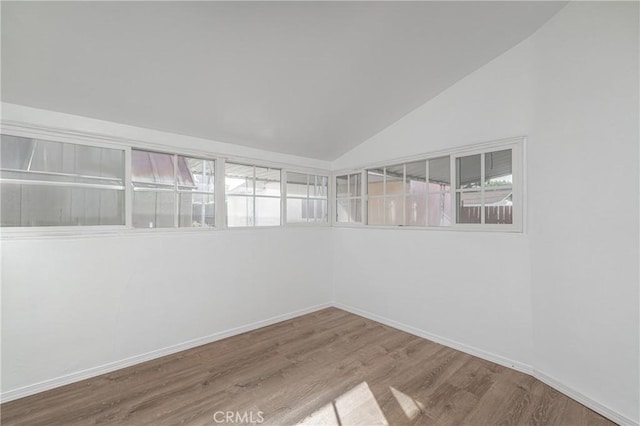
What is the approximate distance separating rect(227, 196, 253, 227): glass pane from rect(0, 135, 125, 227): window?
1040 mm

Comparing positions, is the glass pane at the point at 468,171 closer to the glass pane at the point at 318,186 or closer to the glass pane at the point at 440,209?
the glass pane at the point at 440,209

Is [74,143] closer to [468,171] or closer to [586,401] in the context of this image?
[468,171]

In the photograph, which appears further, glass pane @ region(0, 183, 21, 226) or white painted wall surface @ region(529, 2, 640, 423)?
glass pane @ region(0, 183, 21, 226)

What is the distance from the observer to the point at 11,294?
207 cm

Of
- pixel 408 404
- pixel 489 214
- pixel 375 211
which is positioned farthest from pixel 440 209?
pixel 408 404

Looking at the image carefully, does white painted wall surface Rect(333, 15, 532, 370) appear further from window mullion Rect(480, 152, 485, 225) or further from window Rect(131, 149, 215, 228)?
window Rect(131, 149, 215, 228)

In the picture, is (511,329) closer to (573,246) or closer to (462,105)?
(573,246)

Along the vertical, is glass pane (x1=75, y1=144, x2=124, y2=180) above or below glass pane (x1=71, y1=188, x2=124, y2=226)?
above

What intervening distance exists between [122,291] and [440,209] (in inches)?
126

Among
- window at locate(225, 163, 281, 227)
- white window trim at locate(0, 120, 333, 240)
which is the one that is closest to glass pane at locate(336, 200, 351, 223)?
window at locate(225, 163, 281, 227)

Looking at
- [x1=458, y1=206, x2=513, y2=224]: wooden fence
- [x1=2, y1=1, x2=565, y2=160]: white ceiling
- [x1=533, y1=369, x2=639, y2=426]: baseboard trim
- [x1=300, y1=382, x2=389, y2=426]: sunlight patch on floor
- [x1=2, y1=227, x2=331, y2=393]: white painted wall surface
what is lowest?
[x1=300, y1=382, x2=389, y2=426]: sunlight patch on floor

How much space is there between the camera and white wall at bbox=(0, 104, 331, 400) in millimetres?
2119

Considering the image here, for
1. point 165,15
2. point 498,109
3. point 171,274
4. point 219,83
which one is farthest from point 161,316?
point 498,109

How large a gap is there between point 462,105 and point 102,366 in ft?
13.3
